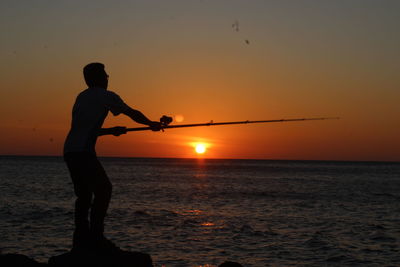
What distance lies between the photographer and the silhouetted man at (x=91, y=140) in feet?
20.9

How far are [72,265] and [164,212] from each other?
59.2ft

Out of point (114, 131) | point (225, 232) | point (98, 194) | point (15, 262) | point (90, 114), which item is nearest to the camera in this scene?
point (90, 114)

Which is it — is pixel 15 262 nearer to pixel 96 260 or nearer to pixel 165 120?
pixel 96 260

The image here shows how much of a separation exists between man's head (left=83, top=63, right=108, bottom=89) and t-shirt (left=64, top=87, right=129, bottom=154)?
27 centimetres

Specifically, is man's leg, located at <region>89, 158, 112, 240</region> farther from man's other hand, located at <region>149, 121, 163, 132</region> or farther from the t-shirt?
→ man's other hand, located at <region>149, 121, 163, 132</region>

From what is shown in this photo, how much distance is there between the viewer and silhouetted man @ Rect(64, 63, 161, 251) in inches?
251

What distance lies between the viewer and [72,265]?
691 centimetres

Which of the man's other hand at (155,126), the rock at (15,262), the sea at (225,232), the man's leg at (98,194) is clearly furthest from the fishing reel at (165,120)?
the sea at (225,232)

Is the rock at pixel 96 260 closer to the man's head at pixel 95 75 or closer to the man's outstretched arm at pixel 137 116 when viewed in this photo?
the man's outstretched arm at pixel 137 116

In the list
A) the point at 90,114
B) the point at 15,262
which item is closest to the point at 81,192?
the point at 90,114

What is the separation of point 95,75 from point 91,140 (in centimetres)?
84

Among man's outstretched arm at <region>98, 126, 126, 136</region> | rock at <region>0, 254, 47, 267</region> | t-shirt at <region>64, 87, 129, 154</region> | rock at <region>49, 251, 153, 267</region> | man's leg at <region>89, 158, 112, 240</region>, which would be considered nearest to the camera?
t-shirt at <region>64, 87, 129, 154</region>

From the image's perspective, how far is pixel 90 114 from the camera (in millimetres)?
6352

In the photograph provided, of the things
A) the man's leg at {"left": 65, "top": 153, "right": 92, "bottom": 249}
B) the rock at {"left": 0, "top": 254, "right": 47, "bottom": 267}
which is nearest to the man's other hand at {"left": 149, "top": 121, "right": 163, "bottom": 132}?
the man's leg at {"left": 65, "top": 153, "right": 92, "bottom": 249}
